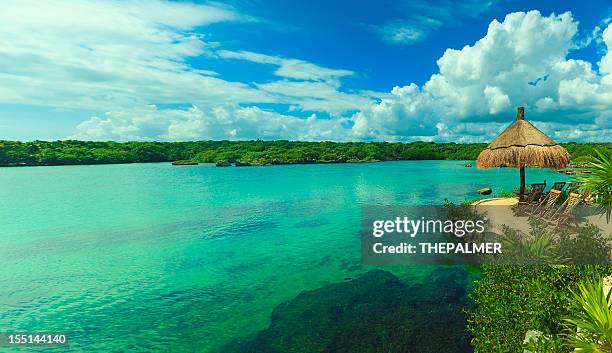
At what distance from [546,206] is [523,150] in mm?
2782

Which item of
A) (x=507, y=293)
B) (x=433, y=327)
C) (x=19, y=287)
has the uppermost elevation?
(x=507, y=293)

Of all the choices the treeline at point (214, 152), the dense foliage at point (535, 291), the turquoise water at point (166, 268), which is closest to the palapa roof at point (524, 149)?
the turquoise water at point (166, 268)

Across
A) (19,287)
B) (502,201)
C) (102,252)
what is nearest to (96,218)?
(102,252)

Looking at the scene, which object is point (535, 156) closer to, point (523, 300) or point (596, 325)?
point (523, 300)

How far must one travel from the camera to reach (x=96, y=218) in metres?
21.9

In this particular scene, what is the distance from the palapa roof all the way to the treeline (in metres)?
81.4

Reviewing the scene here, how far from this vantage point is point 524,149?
40.3ft

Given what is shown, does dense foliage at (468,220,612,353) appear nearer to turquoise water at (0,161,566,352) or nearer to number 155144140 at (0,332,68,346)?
turquoise water at (0,161,566,352)

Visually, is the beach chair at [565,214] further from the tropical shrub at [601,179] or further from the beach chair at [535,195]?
the tropical shrub at [601,179]

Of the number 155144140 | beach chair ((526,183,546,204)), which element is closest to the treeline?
beach chair ((526,183,546,204))

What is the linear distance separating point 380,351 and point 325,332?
1458mm

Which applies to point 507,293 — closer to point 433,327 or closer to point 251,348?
point 433,327

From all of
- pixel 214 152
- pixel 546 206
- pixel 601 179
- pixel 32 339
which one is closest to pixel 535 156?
pixel 546 206

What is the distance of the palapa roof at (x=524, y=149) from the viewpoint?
Result: 40.0 ft
